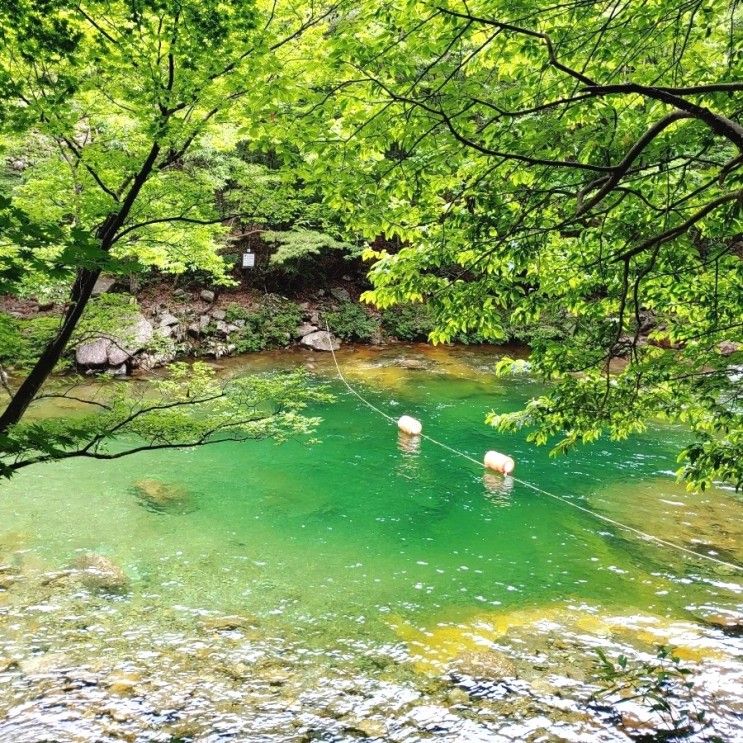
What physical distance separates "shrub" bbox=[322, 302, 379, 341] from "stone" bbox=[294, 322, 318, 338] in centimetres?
54

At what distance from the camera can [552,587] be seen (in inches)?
246

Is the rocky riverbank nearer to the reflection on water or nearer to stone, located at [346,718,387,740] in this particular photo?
the reflection on water

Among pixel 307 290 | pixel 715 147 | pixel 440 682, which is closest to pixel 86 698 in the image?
pixel 440 682

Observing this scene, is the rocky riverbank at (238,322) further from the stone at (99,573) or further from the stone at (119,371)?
the stone at (99,573)

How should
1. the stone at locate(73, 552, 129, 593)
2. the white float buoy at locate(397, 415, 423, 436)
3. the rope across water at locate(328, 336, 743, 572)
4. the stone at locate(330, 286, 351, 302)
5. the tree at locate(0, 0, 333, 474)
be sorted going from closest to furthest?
the tree at locate(0, 0, 333, 474)
the stone at locate(73, 552, 129, 593)
the rope across water at locate(328, 336, 743, 572)
the white float buoy at locate(397, 415, 423, 436)
the stone at locate(330, 286, 351, 302)

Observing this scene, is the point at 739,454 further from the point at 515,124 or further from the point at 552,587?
the point at 552,587

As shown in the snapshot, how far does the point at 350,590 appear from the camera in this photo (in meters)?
6.05

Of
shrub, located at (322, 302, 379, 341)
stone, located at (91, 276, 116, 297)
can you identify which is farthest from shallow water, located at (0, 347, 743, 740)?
stone, located at (91, 276, 116, 297)

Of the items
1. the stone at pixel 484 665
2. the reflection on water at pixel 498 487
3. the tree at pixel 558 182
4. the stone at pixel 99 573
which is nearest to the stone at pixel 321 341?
the reflection on water at pixel 498 487

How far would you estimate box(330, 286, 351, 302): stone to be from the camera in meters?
19.7

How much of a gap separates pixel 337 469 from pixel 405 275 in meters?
6.12

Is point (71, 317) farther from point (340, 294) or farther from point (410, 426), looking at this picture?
point (340, 294)

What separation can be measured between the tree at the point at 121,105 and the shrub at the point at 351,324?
12720mm

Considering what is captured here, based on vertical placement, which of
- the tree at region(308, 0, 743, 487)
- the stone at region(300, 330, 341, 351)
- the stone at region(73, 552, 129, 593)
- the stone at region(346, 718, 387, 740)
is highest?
the tree at region(308, 0, 743, 487)
